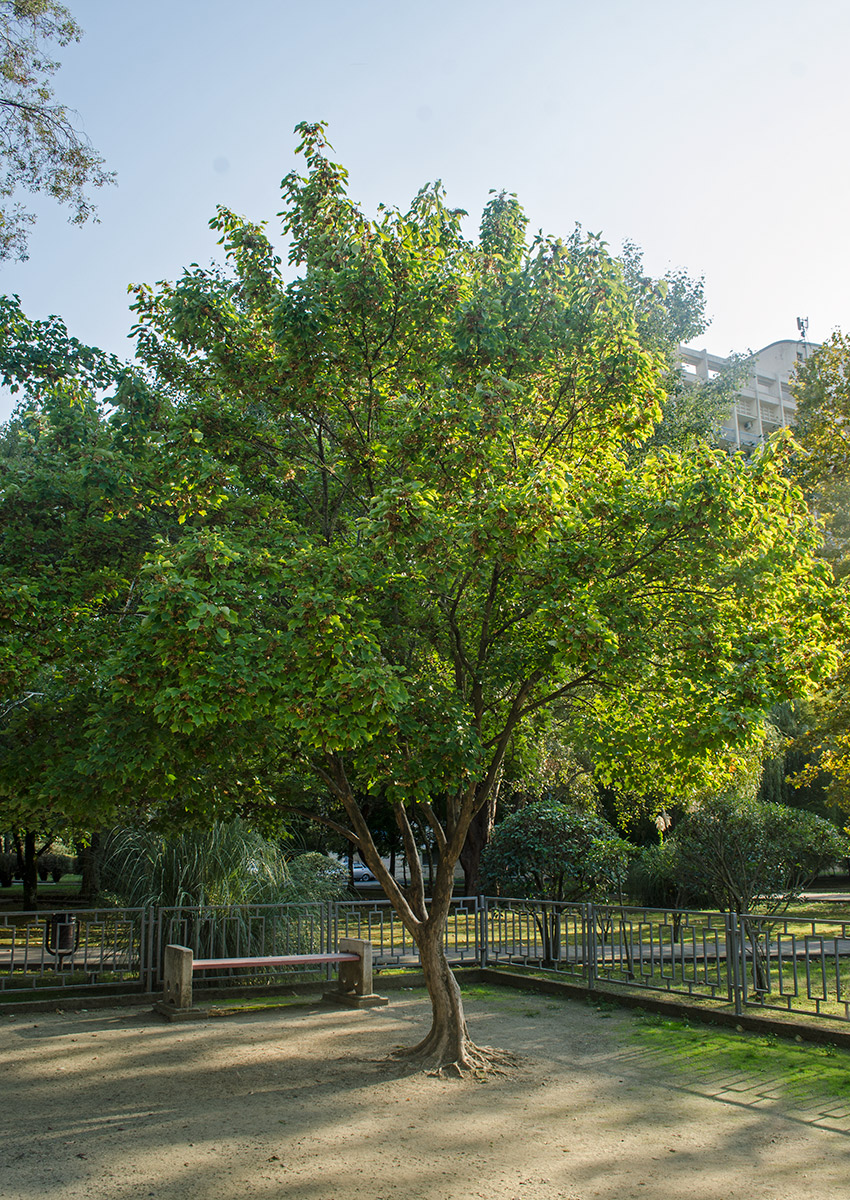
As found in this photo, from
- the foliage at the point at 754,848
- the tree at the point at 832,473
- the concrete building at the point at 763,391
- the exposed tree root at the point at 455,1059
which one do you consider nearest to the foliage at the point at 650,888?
the tree at the point at 832,473

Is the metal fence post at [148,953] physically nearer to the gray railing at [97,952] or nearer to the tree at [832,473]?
the gray railing at [97,952]

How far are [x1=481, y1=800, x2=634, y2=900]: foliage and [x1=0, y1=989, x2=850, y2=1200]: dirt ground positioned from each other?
407cm

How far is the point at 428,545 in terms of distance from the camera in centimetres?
748

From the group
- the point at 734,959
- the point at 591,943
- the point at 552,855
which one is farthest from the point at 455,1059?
the point at 552,855

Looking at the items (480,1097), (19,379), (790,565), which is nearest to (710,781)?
(790,565)

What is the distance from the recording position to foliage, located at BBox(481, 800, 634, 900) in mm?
14172

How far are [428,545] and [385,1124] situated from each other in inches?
175

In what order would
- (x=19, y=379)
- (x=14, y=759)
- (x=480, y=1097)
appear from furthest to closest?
(x=19, y=379), (x=14, y=759), (x=480, y=1097)

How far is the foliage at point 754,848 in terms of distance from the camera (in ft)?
40.1

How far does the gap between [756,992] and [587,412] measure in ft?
21.9

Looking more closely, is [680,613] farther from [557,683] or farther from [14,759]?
[14,759]

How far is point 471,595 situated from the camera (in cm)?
951

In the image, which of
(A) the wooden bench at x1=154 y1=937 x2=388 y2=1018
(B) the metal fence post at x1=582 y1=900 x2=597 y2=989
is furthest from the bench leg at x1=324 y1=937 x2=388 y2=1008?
(B) the metal fence post at x1=582 y1=900 x2=597 y2=989

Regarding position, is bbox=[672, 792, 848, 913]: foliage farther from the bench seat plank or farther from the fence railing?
the bench seat plank
